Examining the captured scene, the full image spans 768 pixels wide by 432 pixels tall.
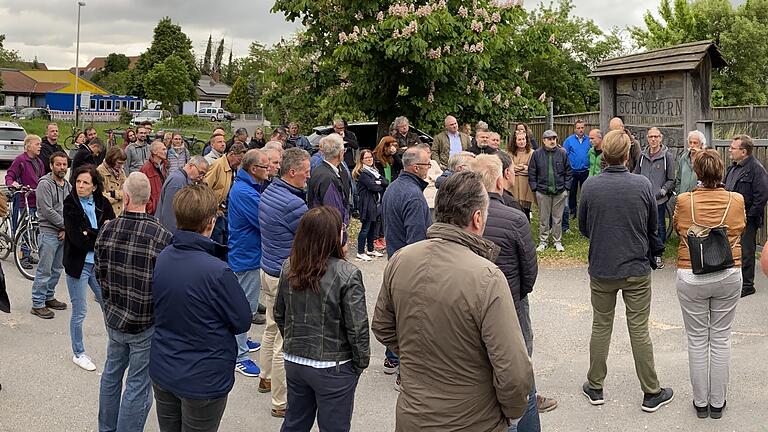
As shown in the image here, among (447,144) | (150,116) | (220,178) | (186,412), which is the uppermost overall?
(150,116)

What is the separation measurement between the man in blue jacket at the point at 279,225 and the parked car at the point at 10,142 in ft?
80.8

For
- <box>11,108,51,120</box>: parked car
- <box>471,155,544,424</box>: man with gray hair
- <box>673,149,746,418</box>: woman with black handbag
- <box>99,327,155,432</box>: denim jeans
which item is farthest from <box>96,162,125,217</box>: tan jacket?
<box>11,108,51,120</box>: parked car

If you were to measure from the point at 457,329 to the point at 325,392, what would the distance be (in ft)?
3.99

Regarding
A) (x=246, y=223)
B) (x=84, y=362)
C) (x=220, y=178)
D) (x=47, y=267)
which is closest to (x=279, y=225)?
(x=246, y=223)

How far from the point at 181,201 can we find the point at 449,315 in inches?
70.6

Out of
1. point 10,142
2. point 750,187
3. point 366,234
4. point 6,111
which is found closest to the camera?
point 750,187

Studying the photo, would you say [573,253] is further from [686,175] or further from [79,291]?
[79,291]

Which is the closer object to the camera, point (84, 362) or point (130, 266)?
point (130, 266)

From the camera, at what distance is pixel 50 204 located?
828 cm

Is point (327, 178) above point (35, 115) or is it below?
below

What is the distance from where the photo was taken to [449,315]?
341 cm

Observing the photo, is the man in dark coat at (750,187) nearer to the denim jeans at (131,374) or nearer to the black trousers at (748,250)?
the black trousers at (748,250)

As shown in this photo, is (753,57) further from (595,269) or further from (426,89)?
(595,269)

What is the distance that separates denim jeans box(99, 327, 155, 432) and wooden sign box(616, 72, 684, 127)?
10006mm
